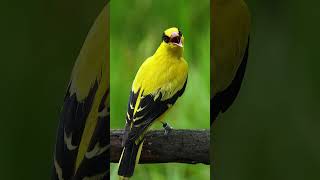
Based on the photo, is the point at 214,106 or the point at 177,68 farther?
the point at 214,106

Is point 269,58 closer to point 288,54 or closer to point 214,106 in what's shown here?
point 288,54

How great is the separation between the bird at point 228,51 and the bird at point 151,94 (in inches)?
5.9

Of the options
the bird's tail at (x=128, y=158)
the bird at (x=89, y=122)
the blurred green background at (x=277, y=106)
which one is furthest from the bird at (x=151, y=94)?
the blurred green background at (x=277, y=106)

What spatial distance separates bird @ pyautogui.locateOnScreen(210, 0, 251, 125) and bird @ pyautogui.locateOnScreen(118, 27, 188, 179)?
5.9 inches

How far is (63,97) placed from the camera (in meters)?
1.17

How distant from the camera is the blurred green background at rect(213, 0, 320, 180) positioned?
1.19 meters

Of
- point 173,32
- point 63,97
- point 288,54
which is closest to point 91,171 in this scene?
point 63,97

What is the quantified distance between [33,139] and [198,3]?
1.57 ft

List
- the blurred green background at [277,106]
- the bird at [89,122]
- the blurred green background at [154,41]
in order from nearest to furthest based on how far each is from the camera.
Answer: the blurred green background at [154,41]
the bird at [89,122]
the blurred green background at [277,106]

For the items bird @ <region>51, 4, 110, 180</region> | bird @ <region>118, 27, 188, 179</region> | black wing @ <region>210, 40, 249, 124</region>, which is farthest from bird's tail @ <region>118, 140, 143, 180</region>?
black wing @ <region>210, 40, 249, 124</region>

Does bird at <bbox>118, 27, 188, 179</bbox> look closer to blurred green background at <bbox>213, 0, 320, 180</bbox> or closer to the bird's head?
the bird's head

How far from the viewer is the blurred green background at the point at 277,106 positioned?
3.91 feet

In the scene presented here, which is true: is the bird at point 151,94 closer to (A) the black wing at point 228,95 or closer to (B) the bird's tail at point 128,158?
(B) the bird's tail at point 128,158

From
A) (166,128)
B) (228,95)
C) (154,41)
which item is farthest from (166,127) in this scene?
(228,95)
